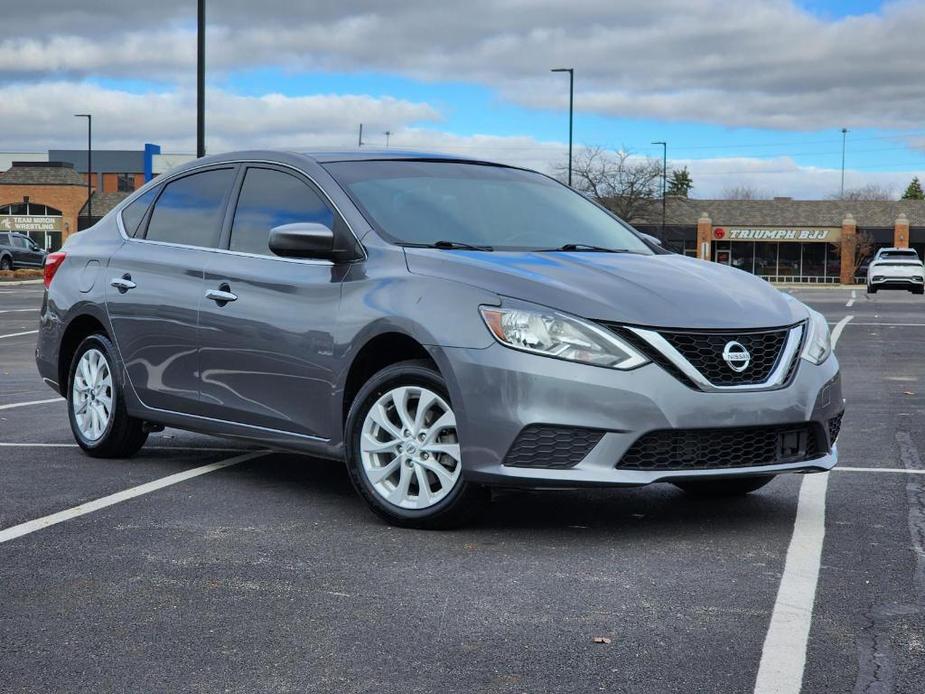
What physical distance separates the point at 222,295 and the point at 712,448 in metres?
2.64

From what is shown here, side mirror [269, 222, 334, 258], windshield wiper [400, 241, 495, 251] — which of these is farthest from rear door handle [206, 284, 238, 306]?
windshield wiper [400, 241, 495, 251]

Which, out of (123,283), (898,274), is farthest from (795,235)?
(123,283)

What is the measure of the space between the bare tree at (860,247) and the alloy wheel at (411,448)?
78752 millimetres

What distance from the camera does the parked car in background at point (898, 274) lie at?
38625 mm

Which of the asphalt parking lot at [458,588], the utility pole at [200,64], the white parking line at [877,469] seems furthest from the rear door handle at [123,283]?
the utility pole at [200,64]

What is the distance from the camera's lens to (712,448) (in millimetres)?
5398

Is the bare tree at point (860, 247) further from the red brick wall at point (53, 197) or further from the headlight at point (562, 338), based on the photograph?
the headlight at point (562, 338)

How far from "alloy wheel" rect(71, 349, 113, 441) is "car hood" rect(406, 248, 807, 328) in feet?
8.80

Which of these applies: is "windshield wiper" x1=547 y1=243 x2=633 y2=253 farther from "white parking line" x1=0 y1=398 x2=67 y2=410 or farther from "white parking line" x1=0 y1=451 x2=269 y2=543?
"white parking line" x1=0 y1=398 x2=67 y2=410

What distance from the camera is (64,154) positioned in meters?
118

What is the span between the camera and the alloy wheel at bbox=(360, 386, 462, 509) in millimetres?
5566

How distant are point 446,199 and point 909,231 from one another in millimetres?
81168

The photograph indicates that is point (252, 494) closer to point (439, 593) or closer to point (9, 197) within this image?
point (439, 593)

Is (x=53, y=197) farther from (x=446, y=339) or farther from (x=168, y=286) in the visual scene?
(x=446, y=339)
